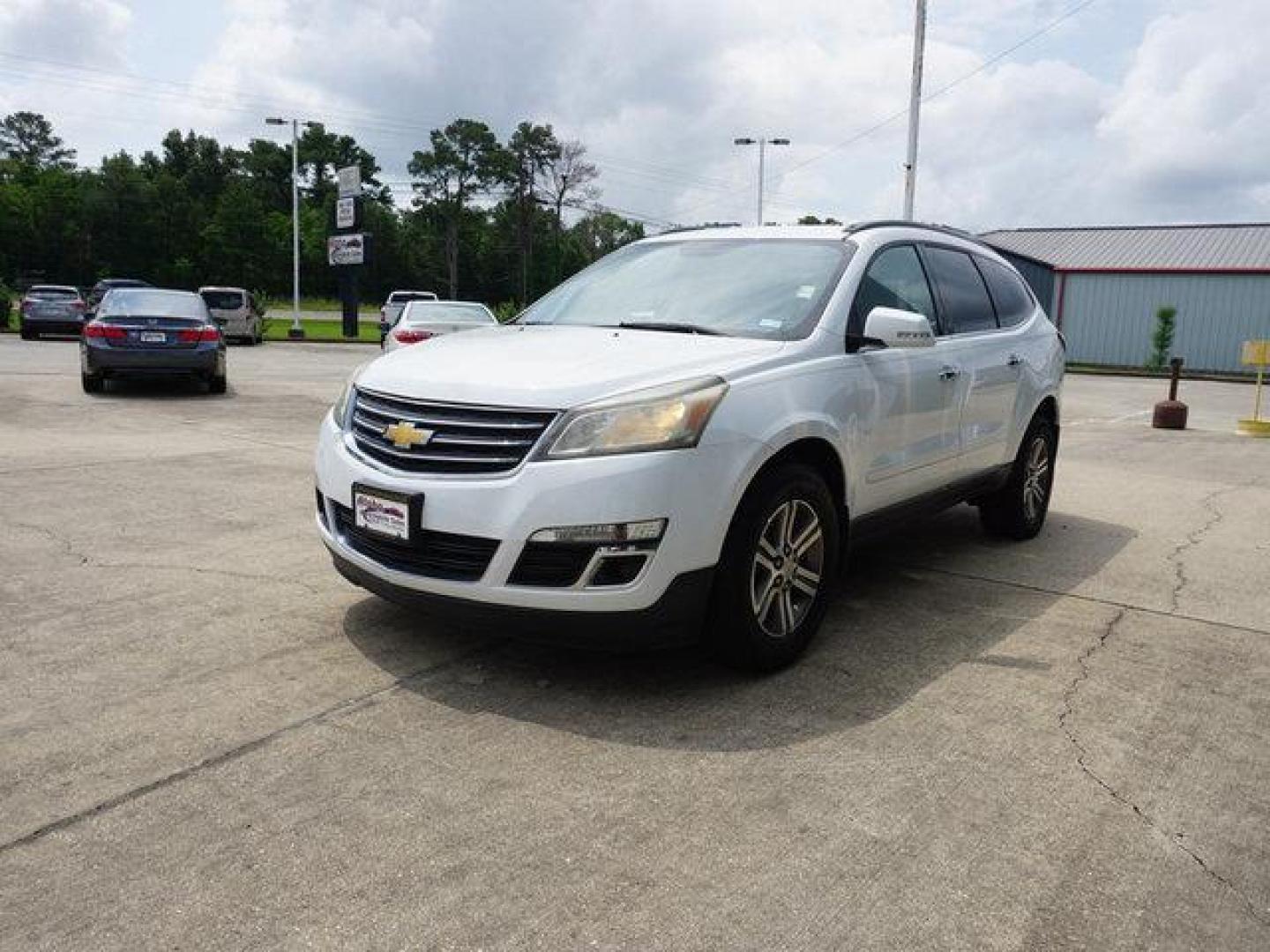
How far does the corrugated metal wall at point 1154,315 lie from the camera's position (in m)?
35.8

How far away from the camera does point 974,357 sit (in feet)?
17.8

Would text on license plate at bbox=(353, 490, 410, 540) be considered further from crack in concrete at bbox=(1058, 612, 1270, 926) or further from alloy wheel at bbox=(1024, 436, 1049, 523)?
alloy wheel at bbox=(1024, 436, 1049, 523)

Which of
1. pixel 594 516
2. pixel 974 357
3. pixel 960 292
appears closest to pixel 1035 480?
pixel 974 357

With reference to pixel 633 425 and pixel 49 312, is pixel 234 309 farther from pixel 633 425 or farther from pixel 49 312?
pixel 633 425

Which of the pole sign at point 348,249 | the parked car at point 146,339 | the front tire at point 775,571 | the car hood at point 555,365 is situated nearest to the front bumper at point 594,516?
the front tire at point 775,571

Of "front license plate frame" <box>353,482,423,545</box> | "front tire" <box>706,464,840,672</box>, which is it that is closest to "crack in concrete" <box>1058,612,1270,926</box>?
"front tire" <box>706,464,840,672</box>

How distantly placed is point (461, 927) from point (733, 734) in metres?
1.29

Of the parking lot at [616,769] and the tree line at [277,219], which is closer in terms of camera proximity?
the parking lot at [616,769]

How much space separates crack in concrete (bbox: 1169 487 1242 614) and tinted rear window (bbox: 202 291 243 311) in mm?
26744

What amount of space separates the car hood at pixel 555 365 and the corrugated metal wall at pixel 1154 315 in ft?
124

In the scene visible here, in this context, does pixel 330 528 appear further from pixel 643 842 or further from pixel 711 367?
pixel 643 842

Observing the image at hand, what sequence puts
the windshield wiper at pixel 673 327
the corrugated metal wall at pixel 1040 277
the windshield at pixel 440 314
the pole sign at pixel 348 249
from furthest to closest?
the pole sign at pixel 348 249
the corrugated metal wall at pixel 1040 277
the windshield at pixel 440 314
the windshield wiper at pixel 673 327

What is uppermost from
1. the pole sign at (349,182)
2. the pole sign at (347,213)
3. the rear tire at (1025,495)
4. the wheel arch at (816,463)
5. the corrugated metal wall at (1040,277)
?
the pole sign at (349,182)

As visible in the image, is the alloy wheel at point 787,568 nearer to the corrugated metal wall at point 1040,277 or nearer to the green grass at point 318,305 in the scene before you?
the corrugated metal wall at point 1040,277
